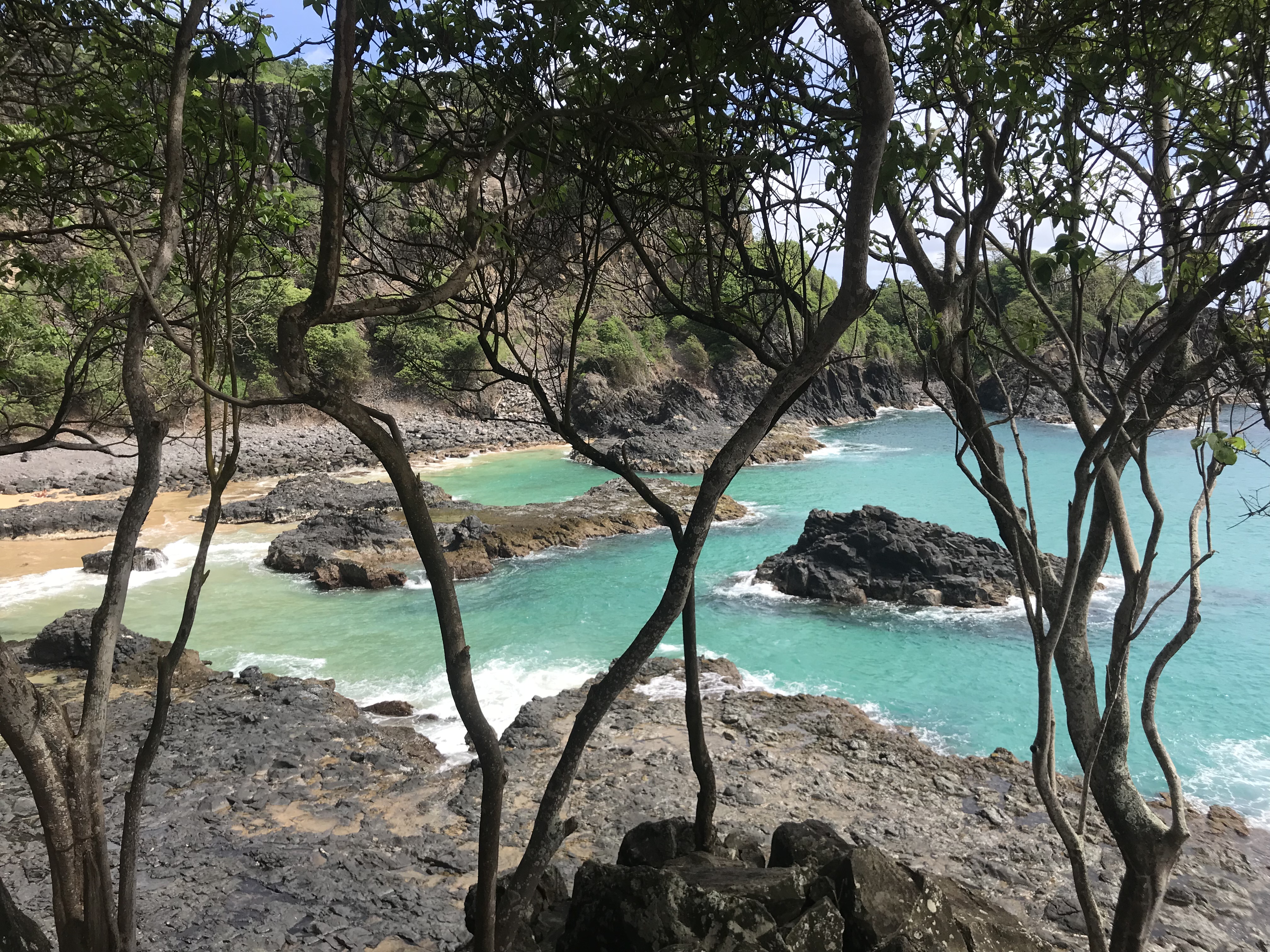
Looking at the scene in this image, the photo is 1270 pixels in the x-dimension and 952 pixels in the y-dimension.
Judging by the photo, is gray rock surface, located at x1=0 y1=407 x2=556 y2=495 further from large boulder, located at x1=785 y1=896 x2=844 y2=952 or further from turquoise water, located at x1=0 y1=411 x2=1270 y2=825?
large boulder, located at x1=785 y1=896 x2=844 y2=952

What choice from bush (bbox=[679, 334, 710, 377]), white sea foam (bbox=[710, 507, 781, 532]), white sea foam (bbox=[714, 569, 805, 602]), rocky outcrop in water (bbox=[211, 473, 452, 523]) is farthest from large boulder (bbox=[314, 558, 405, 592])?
bush (bbox=[679, 334, 710, 377])

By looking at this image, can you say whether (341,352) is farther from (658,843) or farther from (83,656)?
(658,843)

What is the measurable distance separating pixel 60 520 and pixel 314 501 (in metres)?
5.29

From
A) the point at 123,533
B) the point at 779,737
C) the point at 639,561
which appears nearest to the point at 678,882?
the point at 123,533

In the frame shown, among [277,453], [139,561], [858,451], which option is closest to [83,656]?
[139,561]

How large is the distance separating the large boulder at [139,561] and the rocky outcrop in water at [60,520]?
1.96 m

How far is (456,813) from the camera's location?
6.57 meters

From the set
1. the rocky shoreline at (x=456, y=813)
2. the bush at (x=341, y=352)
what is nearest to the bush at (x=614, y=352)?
the bush at (x=341, y=352)

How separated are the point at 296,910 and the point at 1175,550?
59.8 ft

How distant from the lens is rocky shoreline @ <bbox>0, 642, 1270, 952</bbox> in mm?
4941

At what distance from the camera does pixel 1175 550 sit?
1717 cm

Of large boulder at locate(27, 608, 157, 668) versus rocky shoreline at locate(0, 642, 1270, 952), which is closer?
rocky shoreline at locate(0, 642, 1270, 952)

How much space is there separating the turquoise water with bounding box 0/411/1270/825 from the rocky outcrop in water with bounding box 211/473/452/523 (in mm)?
1574

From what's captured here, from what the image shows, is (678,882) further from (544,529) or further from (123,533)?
(544,529)
